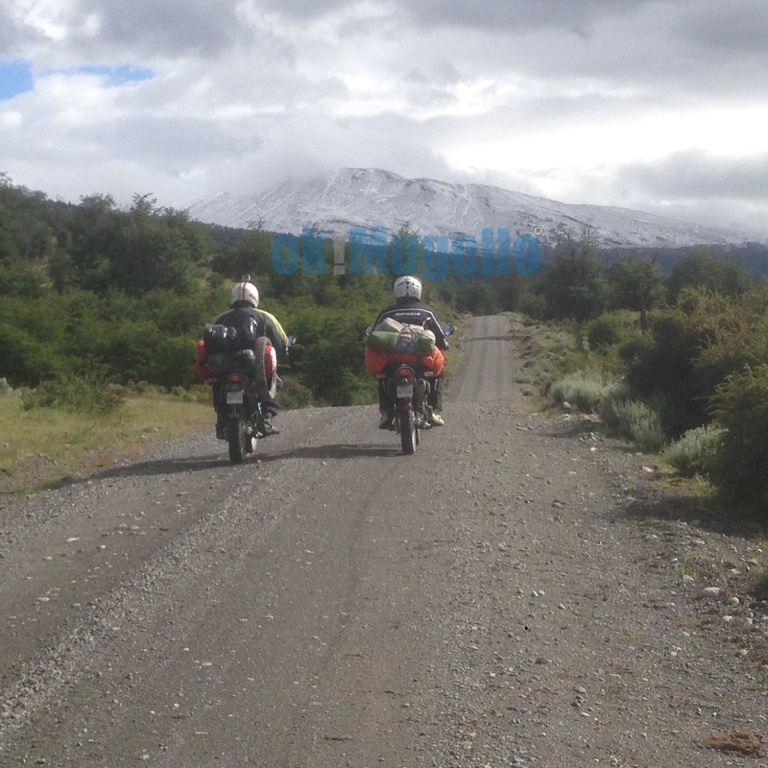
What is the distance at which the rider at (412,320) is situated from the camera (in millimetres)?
12133

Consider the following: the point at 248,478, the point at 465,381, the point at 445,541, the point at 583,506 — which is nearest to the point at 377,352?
the point at 248,478

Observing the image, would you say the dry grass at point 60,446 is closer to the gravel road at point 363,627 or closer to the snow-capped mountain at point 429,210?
the gravel road at point 363,627

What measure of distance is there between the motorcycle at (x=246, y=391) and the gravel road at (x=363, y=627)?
91 centimetres

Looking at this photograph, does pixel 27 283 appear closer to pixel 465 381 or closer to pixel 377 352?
pixel 465 381

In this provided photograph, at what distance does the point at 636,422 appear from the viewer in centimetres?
1482

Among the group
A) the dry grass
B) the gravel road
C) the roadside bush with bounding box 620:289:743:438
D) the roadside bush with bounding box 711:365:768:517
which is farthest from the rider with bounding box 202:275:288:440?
the roadside bush with bounding box 620:289:743:438

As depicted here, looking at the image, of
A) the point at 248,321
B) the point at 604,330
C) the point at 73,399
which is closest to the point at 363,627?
the point at 248,321

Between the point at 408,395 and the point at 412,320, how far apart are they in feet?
4.19

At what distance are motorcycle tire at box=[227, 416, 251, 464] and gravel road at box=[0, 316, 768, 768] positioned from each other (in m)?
0.86

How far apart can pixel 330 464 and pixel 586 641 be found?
550 cm

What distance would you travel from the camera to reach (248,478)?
32.5 ft

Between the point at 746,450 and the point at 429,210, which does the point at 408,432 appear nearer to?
the point at 746,450

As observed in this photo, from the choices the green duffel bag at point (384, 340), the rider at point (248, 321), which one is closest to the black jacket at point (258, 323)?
the rider at point (248, 321)

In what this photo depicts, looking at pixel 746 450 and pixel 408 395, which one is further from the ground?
pixel 408 395
